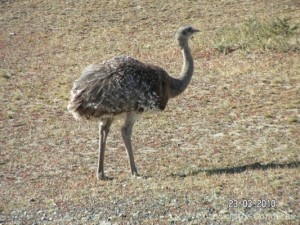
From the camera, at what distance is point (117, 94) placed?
9.84 m

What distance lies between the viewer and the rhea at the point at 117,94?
9.82 m

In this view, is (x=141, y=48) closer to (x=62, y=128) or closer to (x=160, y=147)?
(x=62, y=128)

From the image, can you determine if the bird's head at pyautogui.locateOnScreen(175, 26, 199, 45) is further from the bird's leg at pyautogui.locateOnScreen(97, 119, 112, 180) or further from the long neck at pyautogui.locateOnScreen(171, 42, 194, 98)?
the bird's leg at pyautogui.locateOnScreen(97, 119, 112, 180)

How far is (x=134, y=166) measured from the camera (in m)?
10.3

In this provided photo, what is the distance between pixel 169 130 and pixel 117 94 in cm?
370

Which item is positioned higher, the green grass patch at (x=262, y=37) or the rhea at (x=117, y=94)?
the rhea at (x=117, y=94)

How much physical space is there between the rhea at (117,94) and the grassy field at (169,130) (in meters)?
1.04

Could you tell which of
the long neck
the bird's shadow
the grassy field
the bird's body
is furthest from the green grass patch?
the bird's body

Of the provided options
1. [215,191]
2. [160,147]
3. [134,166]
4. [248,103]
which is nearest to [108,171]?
[134,166]

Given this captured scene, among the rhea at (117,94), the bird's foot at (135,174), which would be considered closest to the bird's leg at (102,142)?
the rhea at (117,94)

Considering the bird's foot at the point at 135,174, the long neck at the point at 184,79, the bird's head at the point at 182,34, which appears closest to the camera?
the bird's foot at the point at 135,174

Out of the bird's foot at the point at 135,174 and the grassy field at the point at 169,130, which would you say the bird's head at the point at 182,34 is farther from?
the bird's foot at the point at 135,174

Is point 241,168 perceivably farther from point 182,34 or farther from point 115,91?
point 182,34

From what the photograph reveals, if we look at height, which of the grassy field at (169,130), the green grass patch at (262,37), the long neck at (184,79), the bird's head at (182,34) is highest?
the bird's head at (182,34)
